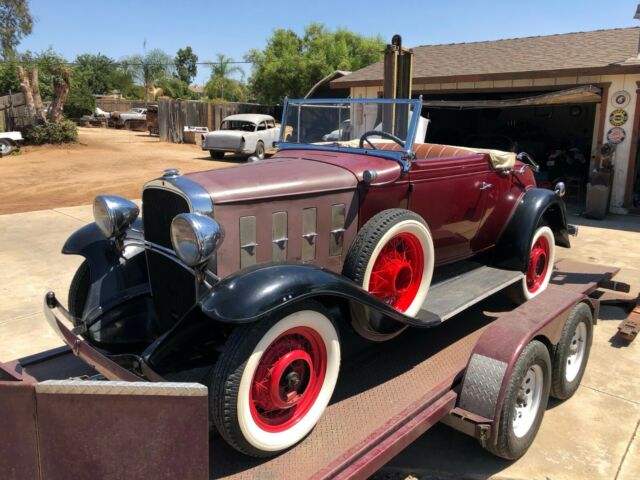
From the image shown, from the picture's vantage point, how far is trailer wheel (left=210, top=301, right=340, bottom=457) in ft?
6.86

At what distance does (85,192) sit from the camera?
11875 mm

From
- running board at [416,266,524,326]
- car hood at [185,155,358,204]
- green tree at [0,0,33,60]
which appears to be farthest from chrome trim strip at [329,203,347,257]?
green tree at [0,0,33,60]

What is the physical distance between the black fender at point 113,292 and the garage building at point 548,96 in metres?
5.45

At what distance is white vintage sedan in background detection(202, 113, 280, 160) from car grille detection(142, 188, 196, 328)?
14.7 meters

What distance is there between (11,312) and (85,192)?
7.73 meters

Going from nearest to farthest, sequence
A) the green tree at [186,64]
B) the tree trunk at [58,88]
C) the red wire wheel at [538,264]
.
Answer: the red wire wheel at [538,264], the tree trunk at [58,88], the green tree at [186,64]

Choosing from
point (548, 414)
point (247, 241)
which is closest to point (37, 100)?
point (247, 241)

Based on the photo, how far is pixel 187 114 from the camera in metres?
24.1

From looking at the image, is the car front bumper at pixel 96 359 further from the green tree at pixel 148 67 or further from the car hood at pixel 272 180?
the green tree at pixel 148 67

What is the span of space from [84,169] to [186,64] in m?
63.9

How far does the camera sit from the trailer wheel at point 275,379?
2.09 meters

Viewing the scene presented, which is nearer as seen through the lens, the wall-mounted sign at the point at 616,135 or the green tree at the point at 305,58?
the wall-mounted sign at the point at 616,135

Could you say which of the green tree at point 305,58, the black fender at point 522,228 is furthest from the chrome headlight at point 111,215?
the green tree at point 305,58

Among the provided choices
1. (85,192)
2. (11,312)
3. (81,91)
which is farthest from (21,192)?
(81,91)
